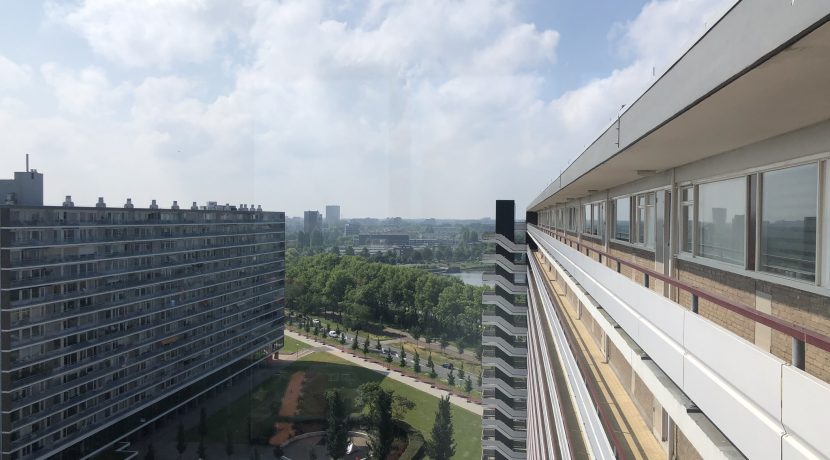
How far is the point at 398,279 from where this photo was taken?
2653 cm

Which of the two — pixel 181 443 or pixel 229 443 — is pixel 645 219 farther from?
pixel 181 443

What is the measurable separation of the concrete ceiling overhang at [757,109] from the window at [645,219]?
88cm

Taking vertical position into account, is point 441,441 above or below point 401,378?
above

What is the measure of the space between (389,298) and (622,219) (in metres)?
22.6

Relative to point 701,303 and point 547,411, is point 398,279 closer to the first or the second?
point 547,411

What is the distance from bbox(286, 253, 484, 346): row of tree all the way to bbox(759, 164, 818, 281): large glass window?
65.8 ft

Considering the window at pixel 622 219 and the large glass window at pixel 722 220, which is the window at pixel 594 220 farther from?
the large glass window at pixel 722 220

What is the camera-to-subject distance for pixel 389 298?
25922 millimetres

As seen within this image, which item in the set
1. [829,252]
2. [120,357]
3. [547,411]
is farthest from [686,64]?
[120,357]

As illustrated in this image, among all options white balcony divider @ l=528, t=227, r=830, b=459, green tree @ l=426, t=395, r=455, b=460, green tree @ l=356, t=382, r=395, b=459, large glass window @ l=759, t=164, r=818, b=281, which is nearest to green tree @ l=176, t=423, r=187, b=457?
green tree @ l=356, t=382, r=395, b=459

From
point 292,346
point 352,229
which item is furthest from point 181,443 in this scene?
point 352,229

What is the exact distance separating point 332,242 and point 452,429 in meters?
27.9

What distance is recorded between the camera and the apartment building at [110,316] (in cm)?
1012

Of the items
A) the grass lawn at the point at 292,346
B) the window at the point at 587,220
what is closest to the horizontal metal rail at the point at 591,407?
the window at the point at 587,220
